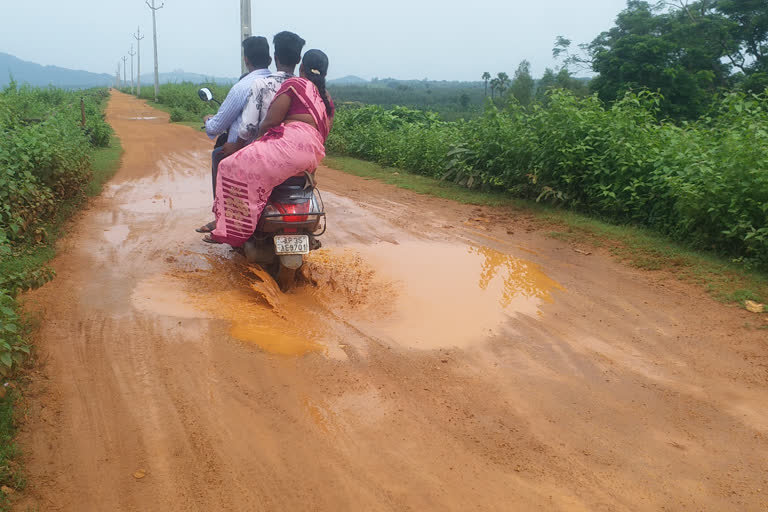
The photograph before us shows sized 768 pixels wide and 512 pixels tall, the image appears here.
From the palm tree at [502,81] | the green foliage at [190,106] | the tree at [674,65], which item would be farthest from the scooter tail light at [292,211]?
the palm tree at [502,81]

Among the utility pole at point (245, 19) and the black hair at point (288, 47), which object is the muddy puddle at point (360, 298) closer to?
the black hair at point (288, 47)

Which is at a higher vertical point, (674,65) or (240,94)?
(674,65)

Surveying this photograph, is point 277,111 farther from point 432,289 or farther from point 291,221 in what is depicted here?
point 432,289

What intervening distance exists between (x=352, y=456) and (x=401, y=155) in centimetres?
1046

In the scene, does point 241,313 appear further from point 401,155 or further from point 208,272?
point 401,155

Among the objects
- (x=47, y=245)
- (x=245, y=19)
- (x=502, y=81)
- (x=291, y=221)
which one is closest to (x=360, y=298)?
(x=291, y=221)

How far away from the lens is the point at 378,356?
4.19 metres

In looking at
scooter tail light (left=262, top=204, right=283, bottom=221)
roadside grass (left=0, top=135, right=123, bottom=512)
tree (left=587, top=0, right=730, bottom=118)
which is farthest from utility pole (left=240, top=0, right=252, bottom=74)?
tree (left=587, top=0, right=730, bottom=118)

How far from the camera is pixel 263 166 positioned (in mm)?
4809

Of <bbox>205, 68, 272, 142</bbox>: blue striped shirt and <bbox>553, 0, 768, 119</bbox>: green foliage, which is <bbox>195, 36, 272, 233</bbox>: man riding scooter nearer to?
<bbox>205, 68, 272, 142</bbox>: blue striped shirt

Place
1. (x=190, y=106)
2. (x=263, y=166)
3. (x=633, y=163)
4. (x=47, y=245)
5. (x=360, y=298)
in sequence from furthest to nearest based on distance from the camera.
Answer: (x=190, y=106)
(x=633, y=163)
(x=47, y=245)
(x=360, y=298)
(x=263, y=166)

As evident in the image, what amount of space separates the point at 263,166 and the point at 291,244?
0.70m

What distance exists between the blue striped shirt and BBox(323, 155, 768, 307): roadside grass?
403 centimetres

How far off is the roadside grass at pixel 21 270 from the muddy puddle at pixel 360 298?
→ 1.02 meters
